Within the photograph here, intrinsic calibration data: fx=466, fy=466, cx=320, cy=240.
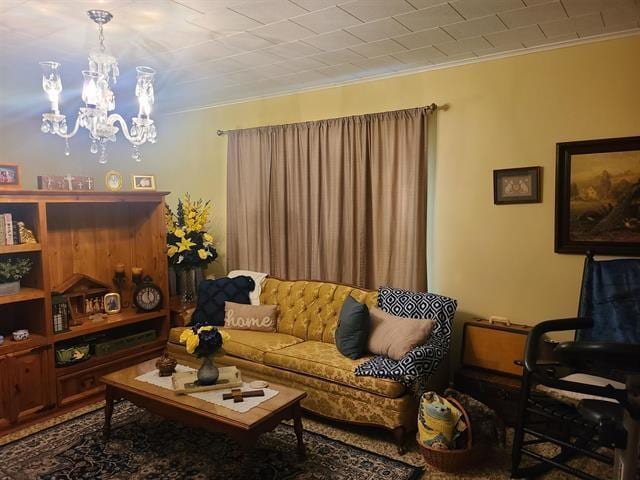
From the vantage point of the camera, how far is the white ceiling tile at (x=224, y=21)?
246 centimetres

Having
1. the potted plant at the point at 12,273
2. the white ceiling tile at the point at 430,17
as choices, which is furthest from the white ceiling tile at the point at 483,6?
the potted plant at the point at 12,273

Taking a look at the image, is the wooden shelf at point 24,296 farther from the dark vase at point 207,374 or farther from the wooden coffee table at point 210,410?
the dark vase at point 207,374

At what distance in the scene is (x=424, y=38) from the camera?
296 cm

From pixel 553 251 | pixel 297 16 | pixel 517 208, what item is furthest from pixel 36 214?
pixel 553 251

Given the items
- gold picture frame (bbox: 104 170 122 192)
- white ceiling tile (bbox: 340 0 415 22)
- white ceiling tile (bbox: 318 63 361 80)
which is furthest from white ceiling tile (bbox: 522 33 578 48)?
gold picture frame (bbox: 104 170 122 192)

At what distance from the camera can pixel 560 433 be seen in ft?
9.41

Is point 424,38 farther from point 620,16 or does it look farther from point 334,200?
point 334,200

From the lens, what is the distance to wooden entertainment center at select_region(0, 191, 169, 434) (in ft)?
10.9

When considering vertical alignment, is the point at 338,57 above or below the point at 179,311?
above

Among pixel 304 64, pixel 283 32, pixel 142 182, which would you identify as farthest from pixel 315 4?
pixel 142 182

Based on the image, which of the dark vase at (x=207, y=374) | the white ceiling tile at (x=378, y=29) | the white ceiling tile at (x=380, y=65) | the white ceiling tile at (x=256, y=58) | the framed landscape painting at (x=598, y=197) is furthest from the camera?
the white ceiling tile at (x=380, y=65)

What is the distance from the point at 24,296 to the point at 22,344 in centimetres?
34

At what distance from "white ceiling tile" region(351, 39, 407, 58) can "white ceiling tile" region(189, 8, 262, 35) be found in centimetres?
79

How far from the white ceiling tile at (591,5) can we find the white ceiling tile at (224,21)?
169cm
